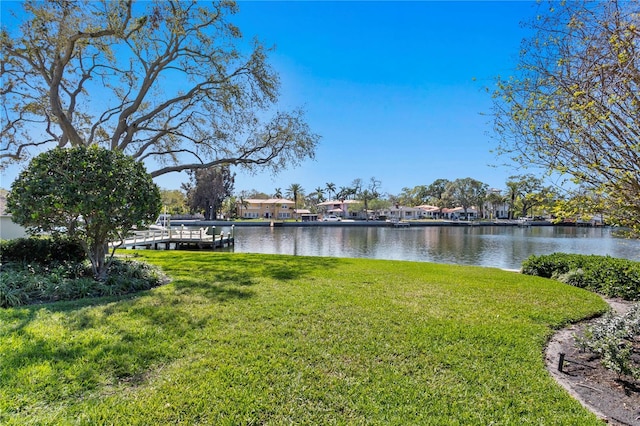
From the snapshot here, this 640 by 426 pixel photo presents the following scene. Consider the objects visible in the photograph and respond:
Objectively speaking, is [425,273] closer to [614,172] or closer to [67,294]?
[614,172]

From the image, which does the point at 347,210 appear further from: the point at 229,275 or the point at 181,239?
the point at 229,275

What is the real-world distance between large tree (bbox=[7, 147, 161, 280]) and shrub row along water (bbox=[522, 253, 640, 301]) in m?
11.0

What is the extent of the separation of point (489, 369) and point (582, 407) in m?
0.81

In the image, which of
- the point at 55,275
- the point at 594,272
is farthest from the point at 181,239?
the point at 594,272

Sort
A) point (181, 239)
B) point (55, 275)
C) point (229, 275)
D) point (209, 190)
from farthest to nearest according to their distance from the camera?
1. point (209, 190)
2. point (181, 239)
3. point (229, 275)
4. point (55, 275)

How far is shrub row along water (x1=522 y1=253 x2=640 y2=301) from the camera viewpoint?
24.1ft

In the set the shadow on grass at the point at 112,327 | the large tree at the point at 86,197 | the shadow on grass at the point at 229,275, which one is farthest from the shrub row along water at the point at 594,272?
the large tree at the point at 86,197

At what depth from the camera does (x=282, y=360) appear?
3617 millimetres

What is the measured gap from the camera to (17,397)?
278cm

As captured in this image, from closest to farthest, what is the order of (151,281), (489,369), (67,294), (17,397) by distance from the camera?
(17,397) < (489,369) < (67,294) < (151,281)

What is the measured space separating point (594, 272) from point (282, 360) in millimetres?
8938

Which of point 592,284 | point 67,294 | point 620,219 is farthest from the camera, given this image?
point 592,284

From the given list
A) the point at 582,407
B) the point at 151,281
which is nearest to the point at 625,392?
the point at 582,407

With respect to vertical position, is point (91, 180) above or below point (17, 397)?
above
